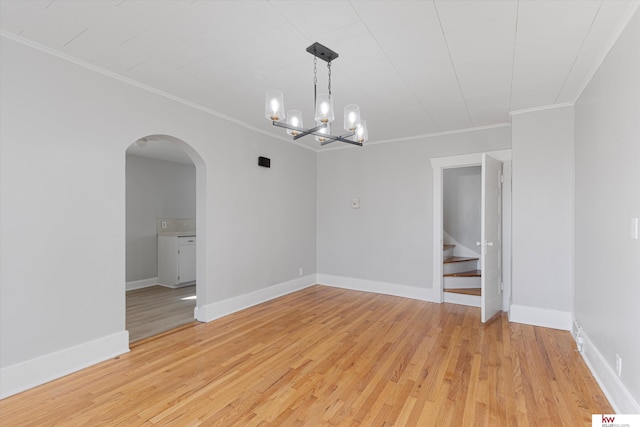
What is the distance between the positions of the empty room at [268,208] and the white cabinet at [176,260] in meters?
0.93

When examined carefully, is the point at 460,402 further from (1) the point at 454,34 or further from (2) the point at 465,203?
(2) the point at 465,203

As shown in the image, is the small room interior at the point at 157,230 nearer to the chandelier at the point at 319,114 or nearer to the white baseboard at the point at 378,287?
the white baseboard at the point at 378,287

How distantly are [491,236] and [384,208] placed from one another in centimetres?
174

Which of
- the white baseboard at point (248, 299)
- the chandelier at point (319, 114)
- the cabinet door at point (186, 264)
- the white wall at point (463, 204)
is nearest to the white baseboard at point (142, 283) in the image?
the cabinet door at point (186, 264)

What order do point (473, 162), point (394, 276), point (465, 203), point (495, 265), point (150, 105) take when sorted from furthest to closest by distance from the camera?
point (465, 203), point (394, 276), point (473, 162), point (495, 265), point (150, 105)

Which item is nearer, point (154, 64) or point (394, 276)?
point (154, 64)

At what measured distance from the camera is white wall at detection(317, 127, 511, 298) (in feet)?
15.7

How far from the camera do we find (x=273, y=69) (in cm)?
272

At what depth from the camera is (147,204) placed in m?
5.87

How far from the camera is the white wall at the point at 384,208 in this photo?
4.77 metres

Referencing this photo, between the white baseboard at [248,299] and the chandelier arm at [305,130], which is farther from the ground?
the chandelier arm at [305,130]

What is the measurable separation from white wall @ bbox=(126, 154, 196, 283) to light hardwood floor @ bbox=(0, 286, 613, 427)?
2760 mm

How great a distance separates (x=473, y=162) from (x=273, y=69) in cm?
320

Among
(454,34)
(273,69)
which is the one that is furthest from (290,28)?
(454,34)
